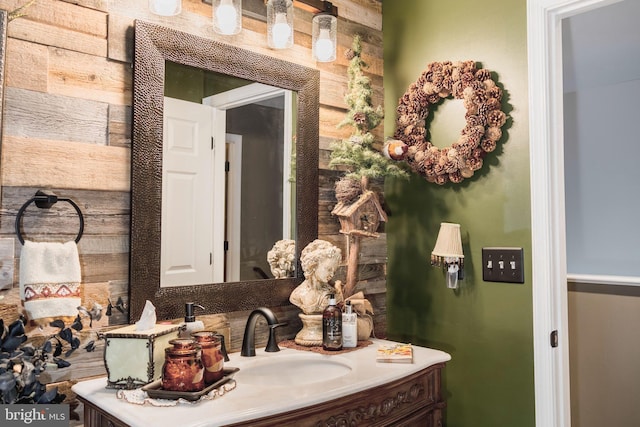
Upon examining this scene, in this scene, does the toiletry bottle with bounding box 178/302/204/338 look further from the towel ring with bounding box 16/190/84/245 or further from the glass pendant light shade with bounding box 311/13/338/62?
the glass pendant light shade with bounding box 311/13/338/62

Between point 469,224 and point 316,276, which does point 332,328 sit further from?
point 469,224

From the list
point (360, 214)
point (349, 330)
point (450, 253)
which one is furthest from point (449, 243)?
point (349, 330)

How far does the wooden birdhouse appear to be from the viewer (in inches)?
77.2

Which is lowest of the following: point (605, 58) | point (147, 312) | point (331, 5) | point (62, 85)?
point (147, 312)

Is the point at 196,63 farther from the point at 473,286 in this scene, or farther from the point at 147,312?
the point at 473,286

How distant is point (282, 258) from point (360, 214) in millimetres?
365

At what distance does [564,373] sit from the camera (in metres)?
1.75

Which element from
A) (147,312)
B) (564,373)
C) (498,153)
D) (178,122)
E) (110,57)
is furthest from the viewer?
(498,153)

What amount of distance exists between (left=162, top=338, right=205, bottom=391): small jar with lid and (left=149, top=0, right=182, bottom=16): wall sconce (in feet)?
3.17

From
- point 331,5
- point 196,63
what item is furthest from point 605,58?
point 196,63

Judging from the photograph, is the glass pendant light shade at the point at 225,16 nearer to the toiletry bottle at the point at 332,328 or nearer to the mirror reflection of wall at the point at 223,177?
the mirror reflection of wall at the point at 223,177

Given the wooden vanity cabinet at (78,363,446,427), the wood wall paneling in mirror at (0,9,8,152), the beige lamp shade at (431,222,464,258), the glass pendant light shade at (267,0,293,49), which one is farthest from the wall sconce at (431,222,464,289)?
the wood wall paneling in mirror at (0,9,8,152)

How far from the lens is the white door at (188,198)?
155cm

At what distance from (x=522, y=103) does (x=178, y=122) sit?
1.20 metres
